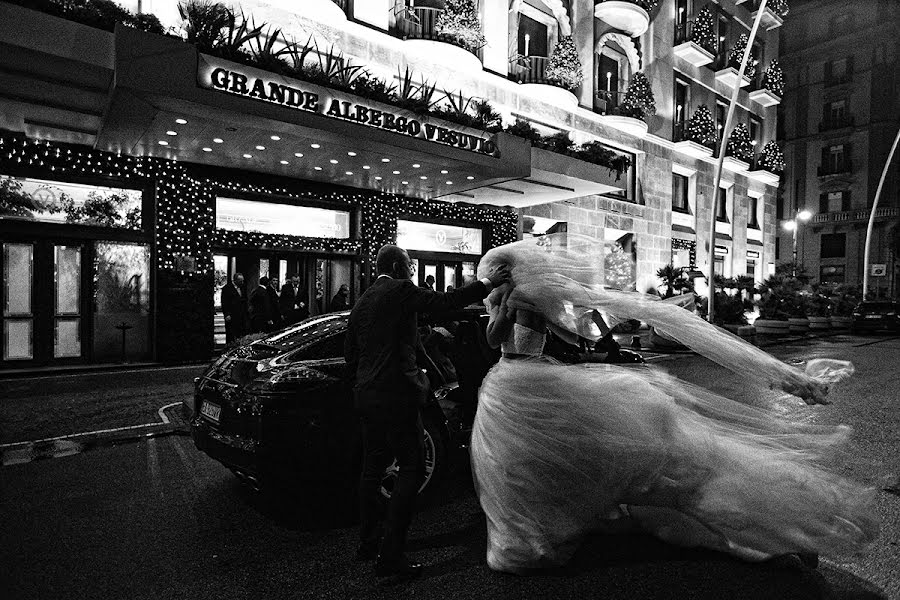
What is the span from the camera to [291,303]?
13.3 m

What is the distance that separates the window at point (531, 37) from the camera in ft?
64.7

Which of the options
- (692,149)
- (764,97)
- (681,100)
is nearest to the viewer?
A: (692,149)

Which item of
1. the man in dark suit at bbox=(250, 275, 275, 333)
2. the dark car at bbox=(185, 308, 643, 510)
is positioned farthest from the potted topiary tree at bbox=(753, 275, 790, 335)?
the dark car at bbox=(185, 308, 643, 510)

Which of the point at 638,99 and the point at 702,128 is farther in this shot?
the point at 702,128

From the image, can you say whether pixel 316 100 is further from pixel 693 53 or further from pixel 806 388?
pixel 693 53

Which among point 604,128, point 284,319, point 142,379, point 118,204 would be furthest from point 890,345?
point 118,204

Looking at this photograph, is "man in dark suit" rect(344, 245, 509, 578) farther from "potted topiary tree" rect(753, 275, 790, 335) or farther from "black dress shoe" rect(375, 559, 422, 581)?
"potted topiary tree" rect(753, 275, 790, 335)

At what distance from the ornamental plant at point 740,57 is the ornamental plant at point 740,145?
342 centimetres

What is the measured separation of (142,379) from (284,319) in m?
3.77

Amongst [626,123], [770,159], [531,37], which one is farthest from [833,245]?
[531,37]

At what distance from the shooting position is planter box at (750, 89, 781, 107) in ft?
107

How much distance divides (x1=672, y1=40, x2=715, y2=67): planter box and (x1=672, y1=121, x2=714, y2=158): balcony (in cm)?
319

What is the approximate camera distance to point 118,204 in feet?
37.4

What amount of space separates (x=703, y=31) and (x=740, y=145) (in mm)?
7026
